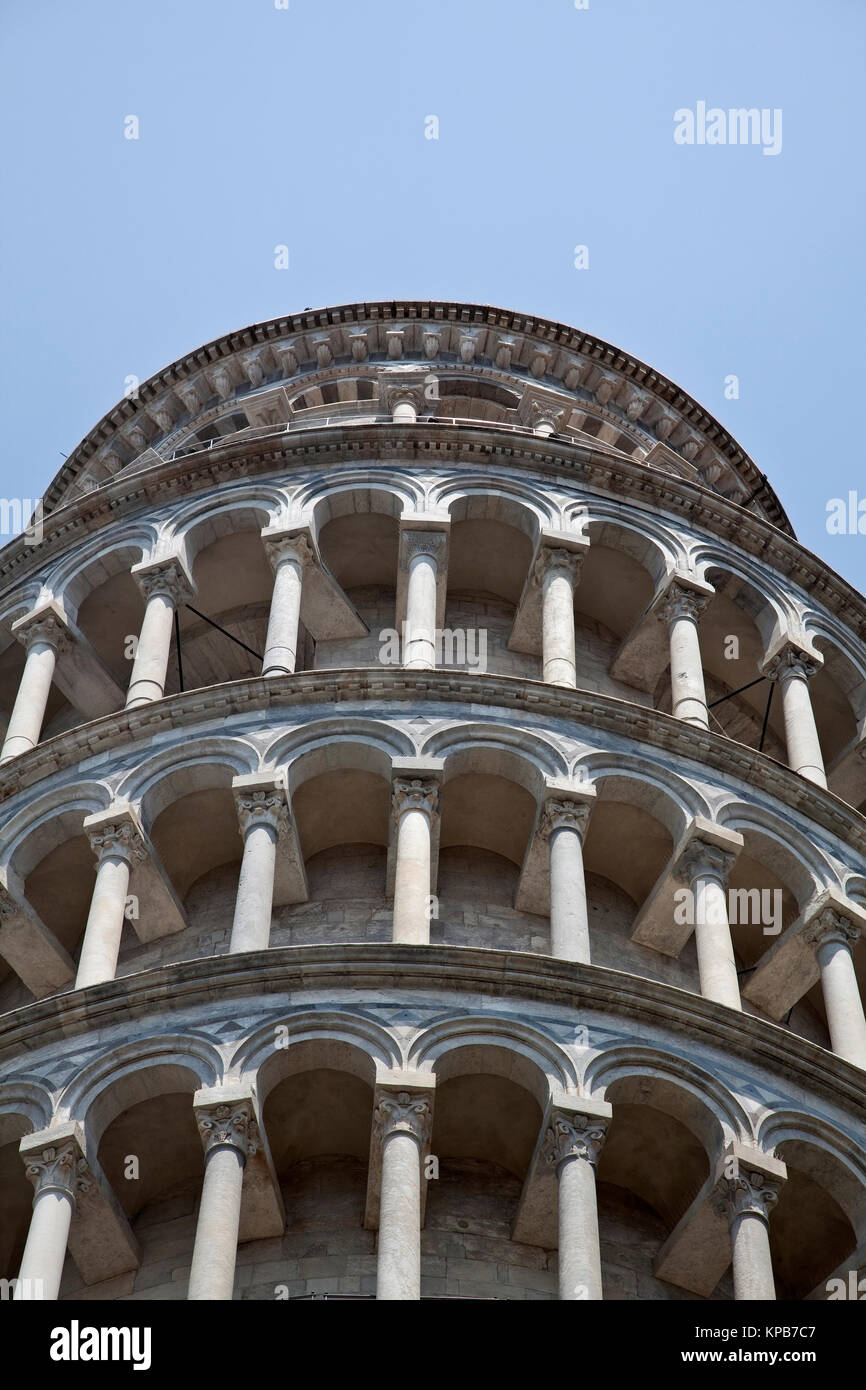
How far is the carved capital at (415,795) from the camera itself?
23.3m

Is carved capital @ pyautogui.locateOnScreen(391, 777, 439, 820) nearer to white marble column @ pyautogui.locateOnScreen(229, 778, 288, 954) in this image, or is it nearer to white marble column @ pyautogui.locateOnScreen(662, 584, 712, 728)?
white marble column @ pyautogui.locateOnScreen(229, 778, 288, 954)

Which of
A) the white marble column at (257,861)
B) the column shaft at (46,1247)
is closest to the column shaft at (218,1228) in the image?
the column shaft at (46,1247)

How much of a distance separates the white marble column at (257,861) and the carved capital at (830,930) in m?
5.49

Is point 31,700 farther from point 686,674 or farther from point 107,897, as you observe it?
point 686,674

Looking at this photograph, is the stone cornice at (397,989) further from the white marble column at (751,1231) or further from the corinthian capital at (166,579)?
the corinthian capital at (166,579)

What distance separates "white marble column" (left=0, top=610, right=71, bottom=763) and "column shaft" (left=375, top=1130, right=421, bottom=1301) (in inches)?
335

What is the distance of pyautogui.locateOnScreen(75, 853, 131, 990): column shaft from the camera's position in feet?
70.1

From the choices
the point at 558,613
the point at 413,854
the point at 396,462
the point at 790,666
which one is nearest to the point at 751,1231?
the point at 413,854

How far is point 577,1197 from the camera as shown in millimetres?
18312

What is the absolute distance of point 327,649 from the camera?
93.5 feet

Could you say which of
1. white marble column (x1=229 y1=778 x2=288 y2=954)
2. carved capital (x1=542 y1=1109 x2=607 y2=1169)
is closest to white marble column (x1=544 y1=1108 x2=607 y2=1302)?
carved capital (x1=542 y1=1109 x2=607 y2=1169)

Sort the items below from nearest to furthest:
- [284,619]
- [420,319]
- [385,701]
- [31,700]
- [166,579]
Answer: [385,701] → [284,619] → [31,700] → [166,579] → [420,319]

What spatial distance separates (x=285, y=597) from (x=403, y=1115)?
391 inches
